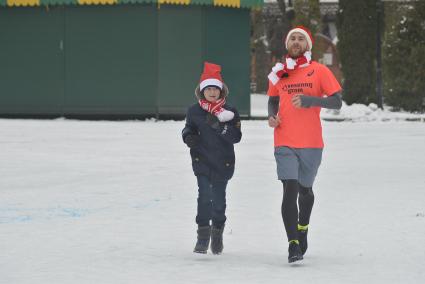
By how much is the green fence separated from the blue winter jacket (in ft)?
66.9

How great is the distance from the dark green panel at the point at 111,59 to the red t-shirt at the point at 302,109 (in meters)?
20.6

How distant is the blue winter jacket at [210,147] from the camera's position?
7.74 metres

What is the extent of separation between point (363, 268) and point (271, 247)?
1.12 m

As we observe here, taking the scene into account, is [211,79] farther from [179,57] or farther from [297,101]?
[179,57]

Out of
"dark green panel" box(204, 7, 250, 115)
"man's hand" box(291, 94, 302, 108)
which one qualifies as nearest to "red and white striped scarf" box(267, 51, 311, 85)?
"man's hand" box(291, 94, 302, 108)

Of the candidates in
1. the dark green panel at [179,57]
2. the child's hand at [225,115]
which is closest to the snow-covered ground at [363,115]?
the dark green panel at [179,57]

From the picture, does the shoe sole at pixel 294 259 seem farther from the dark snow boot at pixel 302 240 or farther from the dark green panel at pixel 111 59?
the dark green panel at pixel 111 59

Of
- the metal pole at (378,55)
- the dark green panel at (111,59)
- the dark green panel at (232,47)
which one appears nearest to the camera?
the dark green panel at (111,59)

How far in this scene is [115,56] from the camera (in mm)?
28266

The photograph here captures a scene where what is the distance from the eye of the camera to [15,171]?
14.4m

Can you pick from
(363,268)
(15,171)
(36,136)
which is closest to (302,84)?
(363,268)

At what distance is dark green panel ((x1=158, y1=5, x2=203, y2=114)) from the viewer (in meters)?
28.1

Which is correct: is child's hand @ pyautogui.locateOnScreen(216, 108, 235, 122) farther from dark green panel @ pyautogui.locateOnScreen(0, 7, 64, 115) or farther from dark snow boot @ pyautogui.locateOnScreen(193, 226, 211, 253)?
dark green panel @ pyautogui.locateOnScreen(0, 7, 64, 115)

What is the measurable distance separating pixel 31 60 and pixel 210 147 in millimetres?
21970
